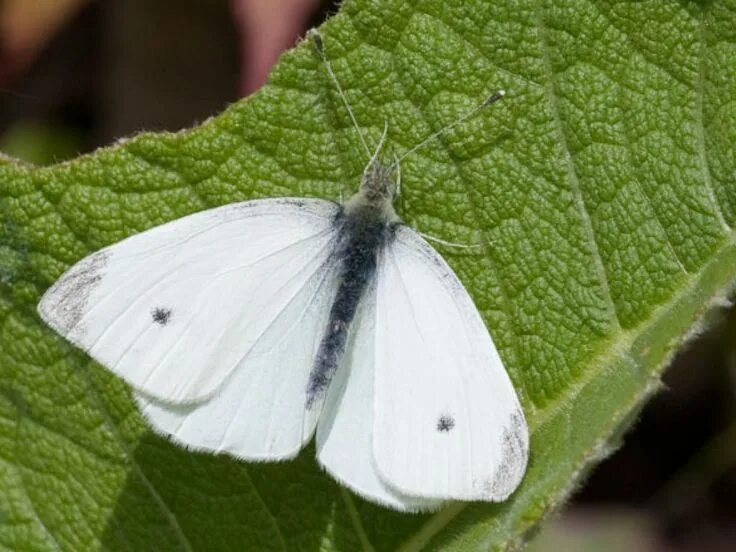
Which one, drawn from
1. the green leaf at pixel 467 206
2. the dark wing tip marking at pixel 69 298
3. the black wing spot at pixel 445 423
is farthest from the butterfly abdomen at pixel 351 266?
the dark wing tip marking at pixel 69 298

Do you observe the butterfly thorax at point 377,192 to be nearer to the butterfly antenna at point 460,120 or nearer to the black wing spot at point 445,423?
the butterfly antenna at point 460,120

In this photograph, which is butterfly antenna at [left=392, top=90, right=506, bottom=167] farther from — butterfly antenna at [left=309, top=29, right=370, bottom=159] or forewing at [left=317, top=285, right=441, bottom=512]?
forewing at [left=317, top=285, right=441, bottom=512]

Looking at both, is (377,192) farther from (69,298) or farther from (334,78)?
(69,298)

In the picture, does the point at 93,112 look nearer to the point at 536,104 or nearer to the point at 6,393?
the point at 6,393

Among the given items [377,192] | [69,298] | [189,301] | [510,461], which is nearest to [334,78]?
[377,192]

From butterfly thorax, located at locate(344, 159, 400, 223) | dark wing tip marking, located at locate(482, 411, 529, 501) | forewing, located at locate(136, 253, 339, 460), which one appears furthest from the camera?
butterfly thorax, located at locate(344, 159, 400, 223)

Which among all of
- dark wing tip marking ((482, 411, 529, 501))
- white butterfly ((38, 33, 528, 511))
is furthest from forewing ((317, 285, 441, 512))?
dark wing tip marking ((482, 411, 529, 501))
